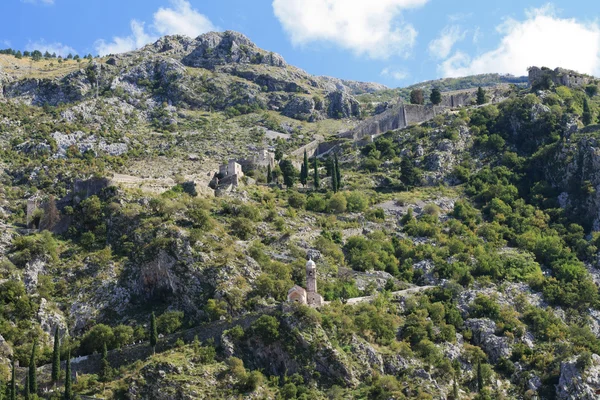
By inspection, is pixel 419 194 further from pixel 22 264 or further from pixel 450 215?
pixel 22 264

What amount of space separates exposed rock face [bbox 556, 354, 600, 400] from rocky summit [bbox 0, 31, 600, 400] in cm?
10

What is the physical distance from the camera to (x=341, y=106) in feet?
404

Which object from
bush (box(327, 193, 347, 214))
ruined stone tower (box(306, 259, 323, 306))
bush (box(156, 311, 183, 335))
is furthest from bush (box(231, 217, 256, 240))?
bush (box(156, 311, 183, 335))

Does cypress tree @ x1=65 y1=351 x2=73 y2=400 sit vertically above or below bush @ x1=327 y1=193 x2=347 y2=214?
below

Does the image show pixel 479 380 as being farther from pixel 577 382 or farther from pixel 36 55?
pixel 36 55

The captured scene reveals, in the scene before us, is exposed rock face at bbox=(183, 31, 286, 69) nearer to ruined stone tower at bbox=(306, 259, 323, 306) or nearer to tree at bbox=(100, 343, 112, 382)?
ruined stone tower at bbox=(306, 259, 323, 306)

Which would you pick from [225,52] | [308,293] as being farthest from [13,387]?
[225,52]

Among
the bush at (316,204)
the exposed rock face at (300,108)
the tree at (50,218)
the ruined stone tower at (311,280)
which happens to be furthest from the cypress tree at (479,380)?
the exposed rock face at (300,108)

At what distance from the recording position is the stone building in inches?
2128

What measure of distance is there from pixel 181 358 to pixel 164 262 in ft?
35.0

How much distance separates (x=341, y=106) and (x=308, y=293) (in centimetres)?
7086

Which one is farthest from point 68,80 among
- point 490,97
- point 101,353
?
point 101,353

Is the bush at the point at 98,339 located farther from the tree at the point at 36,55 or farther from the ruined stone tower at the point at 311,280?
the tree at the point at 36,55

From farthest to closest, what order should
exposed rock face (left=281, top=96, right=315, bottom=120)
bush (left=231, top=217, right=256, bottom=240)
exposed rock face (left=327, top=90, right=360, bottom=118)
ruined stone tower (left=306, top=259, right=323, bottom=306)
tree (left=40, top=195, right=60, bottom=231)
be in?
1. exposed rock face (left=327, top=90, right=360, bottom=118)
2. exposed rock face (left=281, top=96, right=315, bottom=120)
3. tree (left=40, top=195, right=60, bottom=231)
4. bush (left=231, top=217, right=256, bottom=240)
5. ruined stone tower (left=306, top=259, right=323, bottom=306)
